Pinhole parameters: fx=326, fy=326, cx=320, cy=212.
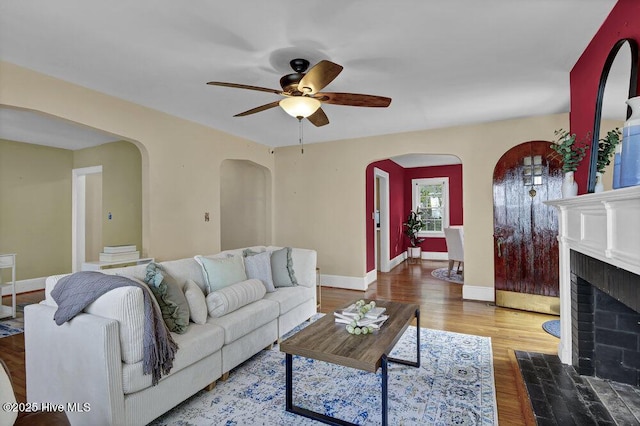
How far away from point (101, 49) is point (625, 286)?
3697 millimetres

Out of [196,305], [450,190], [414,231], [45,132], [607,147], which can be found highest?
[45,132]

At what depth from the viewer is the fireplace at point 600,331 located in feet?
7.09

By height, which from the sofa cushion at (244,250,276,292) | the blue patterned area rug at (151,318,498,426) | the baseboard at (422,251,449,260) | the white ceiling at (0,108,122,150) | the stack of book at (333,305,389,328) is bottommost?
the blue patterned area rug at (151,318,498,426)

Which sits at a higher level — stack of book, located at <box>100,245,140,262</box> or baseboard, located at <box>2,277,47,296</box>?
stack of book, located at <box>100,245,140,262</box>

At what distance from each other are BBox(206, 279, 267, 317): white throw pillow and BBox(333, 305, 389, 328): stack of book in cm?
81

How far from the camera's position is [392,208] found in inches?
297

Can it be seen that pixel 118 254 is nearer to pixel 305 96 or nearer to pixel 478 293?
pixel 305 96

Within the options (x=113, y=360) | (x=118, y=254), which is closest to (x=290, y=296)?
(x=113, y=360)

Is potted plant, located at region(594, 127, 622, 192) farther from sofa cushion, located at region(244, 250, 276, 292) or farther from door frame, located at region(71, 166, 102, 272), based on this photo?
door frame, located at region(71, 166, 102, 272)

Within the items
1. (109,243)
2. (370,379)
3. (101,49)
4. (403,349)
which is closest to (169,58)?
(101,49)

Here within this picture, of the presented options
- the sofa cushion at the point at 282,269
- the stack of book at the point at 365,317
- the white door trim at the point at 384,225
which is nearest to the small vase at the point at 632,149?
the stack of book at the point at 365,317

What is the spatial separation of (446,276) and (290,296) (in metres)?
4.04

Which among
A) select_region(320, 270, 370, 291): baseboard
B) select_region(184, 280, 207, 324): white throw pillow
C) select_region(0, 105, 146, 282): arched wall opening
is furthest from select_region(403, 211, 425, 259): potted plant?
select_region(184, 280, 207, 324): white throw pillow

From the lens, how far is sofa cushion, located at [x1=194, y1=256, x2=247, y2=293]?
111 inches
